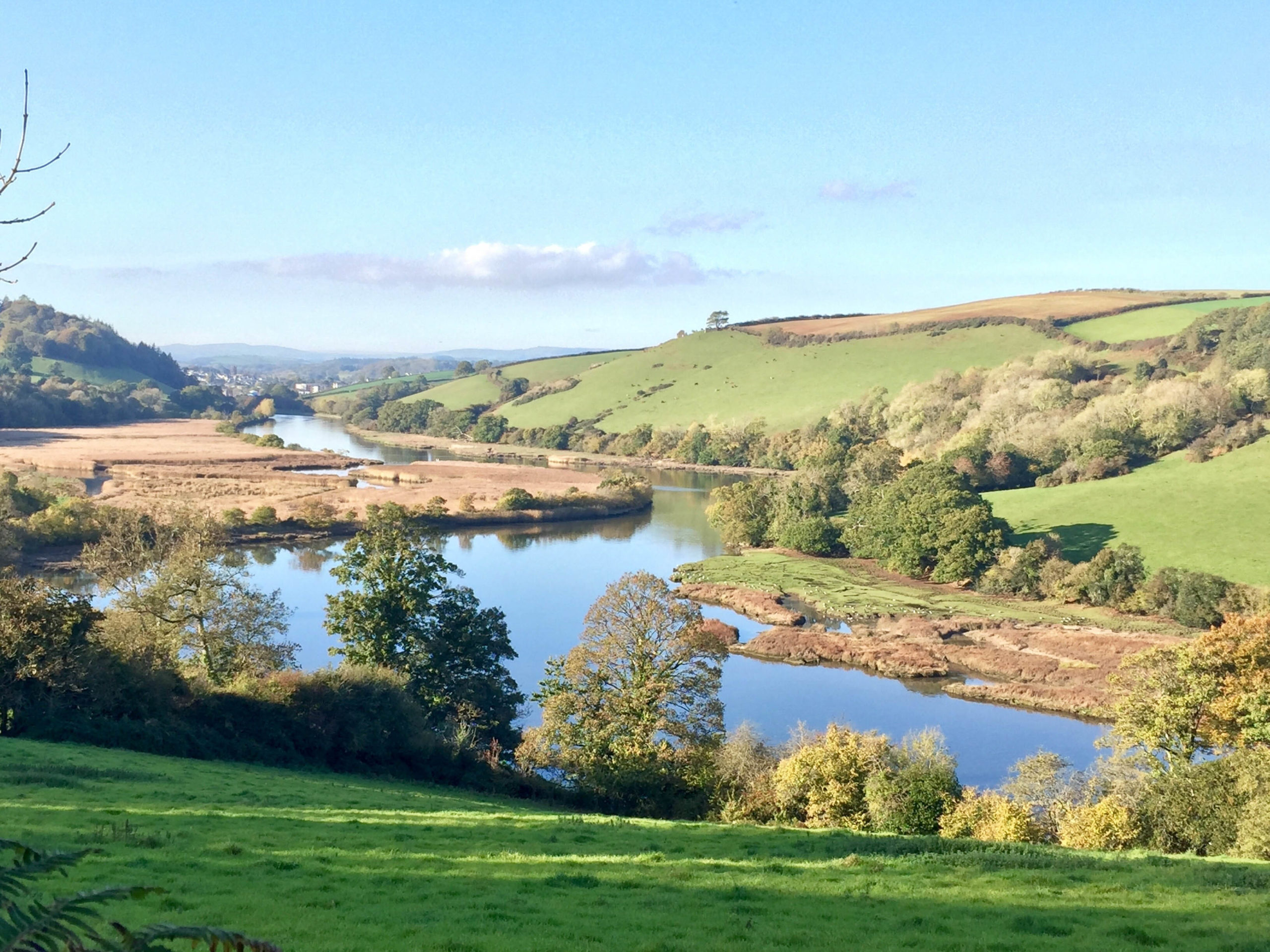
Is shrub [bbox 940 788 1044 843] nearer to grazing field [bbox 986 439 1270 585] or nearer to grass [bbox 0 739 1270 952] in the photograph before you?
grass [bbox 0 739 1270 952]

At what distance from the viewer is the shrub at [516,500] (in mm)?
89125

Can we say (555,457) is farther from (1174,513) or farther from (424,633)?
(424,633)

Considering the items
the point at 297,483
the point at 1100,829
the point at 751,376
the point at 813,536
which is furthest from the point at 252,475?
the point at 1100,829

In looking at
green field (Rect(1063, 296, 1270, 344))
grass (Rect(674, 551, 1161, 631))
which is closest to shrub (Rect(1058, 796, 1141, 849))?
grass (Rect(674, 551, 1161, 631))

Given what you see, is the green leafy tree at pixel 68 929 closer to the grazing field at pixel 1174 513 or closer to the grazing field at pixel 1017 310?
the grazing field at pixel 1174 513

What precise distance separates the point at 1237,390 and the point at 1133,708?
79.7m

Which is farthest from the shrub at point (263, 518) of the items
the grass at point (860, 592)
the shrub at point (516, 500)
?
the grass at point (860, 592)

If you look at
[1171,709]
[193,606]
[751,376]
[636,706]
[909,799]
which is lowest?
[909,799]

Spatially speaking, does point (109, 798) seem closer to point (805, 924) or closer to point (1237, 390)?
point (805, 924)

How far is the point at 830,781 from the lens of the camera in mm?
24219

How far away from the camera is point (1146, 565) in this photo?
60.8 m

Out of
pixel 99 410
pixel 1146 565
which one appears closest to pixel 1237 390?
pixel 1146 565

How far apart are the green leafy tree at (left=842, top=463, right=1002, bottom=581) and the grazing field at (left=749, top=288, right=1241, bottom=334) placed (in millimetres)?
87085

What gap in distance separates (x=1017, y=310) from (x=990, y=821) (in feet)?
485
